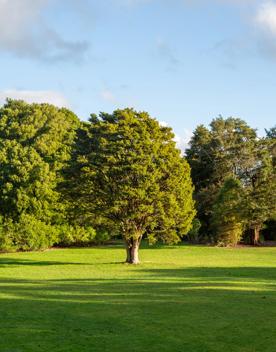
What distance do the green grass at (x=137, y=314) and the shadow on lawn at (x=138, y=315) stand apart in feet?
0.07

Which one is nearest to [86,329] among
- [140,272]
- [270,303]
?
[270,303]

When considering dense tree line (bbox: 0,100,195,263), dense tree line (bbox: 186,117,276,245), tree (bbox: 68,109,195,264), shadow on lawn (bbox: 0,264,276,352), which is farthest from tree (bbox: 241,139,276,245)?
shadow on lawn (bbox: 0,264,276,352)

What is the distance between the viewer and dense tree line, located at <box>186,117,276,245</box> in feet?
195

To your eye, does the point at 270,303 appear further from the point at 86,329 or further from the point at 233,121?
the point at 233,121

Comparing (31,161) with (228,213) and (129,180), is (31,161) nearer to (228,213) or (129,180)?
(129,180)

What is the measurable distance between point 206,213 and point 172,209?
30.5m

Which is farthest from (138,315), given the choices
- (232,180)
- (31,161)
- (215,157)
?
(215,157)

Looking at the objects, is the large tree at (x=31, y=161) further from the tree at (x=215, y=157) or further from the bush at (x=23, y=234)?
the tree at (x=215, y=157)

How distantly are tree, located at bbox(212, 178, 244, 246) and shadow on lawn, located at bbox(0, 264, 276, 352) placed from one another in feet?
115

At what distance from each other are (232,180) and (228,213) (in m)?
3.80

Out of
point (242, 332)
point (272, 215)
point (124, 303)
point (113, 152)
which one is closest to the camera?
point (242, 332)

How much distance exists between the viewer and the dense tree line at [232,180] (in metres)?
59.5

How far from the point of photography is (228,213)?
5881 cm

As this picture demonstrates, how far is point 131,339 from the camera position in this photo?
11484 mm
